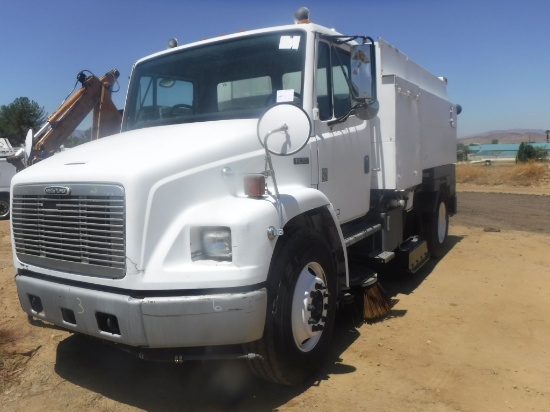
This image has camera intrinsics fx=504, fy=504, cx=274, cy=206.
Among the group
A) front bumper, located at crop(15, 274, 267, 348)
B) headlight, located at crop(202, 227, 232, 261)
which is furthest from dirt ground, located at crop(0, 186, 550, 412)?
headlight, located at crop(202, 227, 232, 261)

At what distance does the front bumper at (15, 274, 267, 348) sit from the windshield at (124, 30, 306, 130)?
5.53ft

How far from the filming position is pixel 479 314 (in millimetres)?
5164

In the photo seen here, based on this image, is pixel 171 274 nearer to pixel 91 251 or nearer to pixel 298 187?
pixel 91 251

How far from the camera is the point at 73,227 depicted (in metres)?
3.12

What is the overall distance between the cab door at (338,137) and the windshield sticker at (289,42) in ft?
0.66

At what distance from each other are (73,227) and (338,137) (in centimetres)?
234

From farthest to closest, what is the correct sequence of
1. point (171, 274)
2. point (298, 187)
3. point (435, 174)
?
point (435, 174), point (298, 187), point (171, 274)

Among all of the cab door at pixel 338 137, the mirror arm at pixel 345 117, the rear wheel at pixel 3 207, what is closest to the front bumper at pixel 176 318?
the cab door at pixel 338 137

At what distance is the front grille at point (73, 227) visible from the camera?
2953mm

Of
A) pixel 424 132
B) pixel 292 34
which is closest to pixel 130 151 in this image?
pixel 292 34

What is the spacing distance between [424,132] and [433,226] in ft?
5.02

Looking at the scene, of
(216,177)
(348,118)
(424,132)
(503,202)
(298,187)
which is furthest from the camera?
(503,202)

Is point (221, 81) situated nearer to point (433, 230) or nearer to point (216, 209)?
point (216, 209)

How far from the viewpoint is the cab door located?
4168mm
